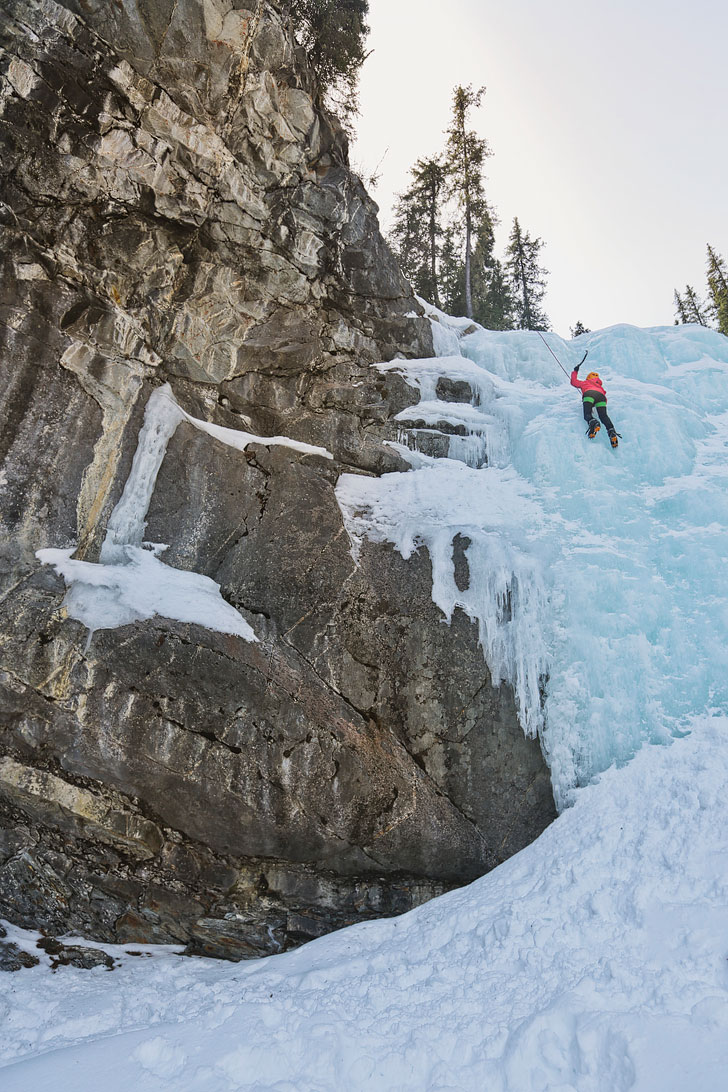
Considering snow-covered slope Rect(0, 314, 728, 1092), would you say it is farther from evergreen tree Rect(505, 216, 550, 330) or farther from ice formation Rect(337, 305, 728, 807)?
evergreen tree Rect(505, 216, 550, 330)

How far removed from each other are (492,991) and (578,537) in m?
6.05

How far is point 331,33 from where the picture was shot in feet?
44.2

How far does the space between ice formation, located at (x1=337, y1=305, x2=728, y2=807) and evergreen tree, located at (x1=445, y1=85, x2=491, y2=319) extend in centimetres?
1107

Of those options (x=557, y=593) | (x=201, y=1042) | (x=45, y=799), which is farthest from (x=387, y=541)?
(x=201, y=1042)

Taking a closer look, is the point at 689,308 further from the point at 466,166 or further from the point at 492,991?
the point at 492,991

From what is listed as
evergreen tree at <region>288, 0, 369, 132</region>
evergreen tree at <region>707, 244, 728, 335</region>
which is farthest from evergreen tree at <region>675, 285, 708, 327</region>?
evergreen tree at <region>288, 0, 369, 132</region>

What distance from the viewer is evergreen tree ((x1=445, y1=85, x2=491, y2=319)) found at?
2084cm

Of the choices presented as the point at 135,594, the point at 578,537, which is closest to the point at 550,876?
the point at 578,537

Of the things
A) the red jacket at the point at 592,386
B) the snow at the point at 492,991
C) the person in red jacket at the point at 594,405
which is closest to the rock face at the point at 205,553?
the snow at the point at 492,991

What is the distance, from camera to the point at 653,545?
8.77 m

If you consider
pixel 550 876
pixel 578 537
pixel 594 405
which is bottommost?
pixel 550 876

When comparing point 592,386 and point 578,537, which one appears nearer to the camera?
point 578,537

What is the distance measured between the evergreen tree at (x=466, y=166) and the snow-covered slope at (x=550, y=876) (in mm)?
Answer: 12237

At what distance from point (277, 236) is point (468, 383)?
4590mm
